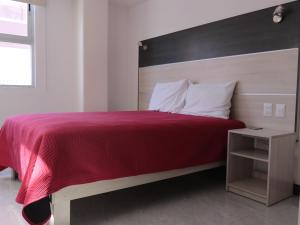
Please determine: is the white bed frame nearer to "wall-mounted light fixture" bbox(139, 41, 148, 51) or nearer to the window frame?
"wall-mounted light fixture" bbox(139, 41, 148, 51)

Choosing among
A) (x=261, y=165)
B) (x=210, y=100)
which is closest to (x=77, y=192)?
(x=210, y=100)

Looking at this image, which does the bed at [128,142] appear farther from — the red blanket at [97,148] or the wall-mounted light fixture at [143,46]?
the wall-mounted light fixture at [143,46]

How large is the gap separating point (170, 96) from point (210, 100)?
24.3 inches

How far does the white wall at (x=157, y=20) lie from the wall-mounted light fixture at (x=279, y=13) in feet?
0.29

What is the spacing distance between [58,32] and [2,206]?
2.60 metres

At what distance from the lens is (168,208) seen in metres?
1.98

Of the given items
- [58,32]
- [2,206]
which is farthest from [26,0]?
[2,206]

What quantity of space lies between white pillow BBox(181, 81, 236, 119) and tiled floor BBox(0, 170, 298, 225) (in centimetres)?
73

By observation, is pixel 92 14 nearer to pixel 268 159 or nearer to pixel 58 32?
pixel 58 32

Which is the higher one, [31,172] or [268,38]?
[268,38]

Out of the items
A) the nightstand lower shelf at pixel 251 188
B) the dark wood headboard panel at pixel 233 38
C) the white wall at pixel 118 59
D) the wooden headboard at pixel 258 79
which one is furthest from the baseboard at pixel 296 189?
the white wall at pixel 118 59

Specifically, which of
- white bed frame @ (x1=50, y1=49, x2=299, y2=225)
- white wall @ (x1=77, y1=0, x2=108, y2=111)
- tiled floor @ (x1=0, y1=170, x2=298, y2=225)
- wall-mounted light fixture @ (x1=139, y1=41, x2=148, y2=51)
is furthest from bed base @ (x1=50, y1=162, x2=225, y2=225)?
wall-mounted light fixture @ (x1=139, y1=41, x2=148, y2=51)

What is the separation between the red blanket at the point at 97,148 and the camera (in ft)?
5.03

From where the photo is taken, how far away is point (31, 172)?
1538 millimetres
